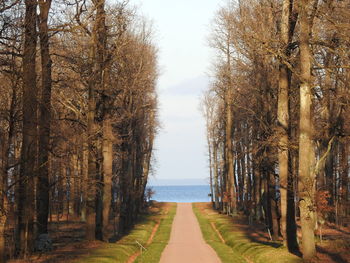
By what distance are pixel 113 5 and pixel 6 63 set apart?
11566 mm

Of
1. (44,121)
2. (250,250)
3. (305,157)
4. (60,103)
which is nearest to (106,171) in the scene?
(60,103)

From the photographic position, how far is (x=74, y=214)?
163 ft

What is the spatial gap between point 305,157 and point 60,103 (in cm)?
1485

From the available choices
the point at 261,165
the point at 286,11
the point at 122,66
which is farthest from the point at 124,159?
the point at 286,11

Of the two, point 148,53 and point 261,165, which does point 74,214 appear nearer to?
point 148,53

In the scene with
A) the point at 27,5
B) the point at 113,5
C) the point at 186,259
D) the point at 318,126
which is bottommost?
the point at 186,259

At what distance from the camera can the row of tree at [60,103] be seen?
681 inches

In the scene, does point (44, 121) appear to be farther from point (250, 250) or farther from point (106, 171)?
point (250, 250)

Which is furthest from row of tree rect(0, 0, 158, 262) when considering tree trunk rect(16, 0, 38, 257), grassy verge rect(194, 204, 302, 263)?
grassy verge rect(194, 204, 302, 263)

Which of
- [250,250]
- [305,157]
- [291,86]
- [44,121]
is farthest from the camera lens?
[291,86]

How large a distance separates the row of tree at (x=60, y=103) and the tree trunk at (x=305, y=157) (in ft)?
25.3

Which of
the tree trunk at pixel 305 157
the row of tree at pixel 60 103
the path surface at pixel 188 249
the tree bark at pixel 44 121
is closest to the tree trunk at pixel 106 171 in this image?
the row of tree at pixel 60 103

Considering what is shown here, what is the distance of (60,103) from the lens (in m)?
28.8

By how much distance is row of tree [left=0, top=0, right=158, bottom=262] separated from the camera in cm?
1730
